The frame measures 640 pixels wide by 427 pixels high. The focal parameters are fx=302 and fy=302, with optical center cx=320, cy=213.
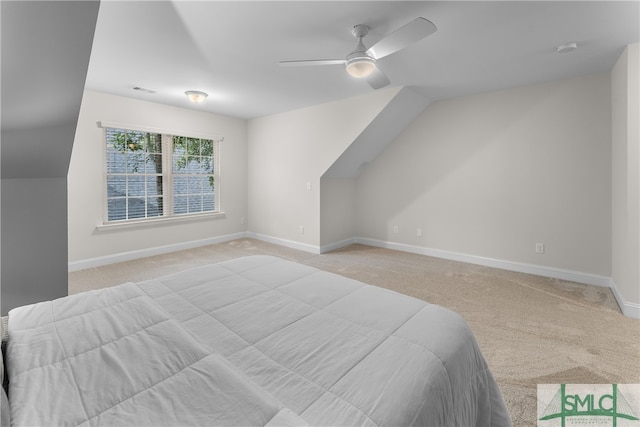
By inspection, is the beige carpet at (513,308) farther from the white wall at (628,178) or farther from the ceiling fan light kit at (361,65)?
the ceiling fan light kit at (361,65)

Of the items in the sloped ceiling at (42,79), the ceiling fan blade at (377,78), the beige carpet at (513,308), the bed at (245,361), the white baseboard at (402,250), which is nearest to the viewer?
the bed at (245,361)

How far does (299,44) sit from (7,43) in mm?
1864

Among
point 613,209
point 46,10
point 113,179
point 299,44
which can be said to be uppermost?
point 299,44

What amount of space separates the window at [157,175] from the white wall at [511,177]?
3.10 m

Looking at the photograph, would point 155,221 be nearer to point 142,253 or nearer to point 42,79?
point 142,253

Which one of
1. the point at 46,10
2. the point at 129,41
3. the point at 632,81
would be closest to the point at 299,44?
the point at 129,41

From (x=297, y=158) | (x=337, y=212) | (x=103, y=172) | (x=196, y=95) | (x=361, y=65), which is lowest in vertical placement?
(x=337, y=212)

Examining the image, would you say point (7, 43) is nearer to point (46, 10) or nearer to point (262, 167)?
point (46, 10)

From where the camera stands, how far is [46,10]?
53.7 inches

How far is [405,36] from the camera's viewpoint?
2.08 metres

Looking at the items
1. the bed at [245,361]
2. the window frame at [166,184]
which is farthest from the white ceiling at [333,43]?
the bed at [245,361]

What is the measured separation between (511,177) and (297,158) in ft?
10.2

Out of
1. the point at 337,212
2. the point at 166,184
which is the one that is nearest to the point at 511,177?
the point at 337,212

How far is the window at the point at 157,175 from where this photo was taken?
169 inches
